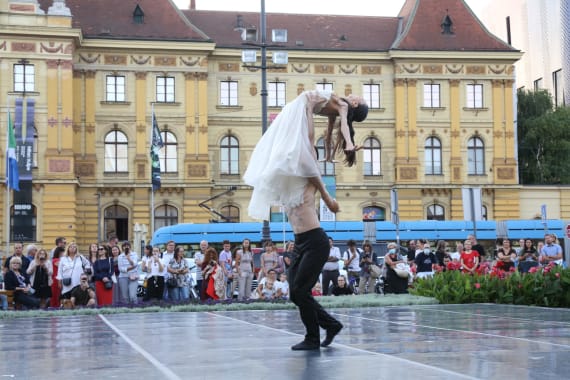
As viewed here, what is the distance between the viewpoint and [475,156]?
60.8 metres

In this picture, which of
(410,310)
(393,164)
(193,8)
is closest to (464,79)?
(393,164)

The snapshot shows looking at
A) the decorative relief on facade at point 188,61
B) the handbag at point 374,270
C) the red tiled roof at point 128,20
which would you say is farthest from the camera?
the decorative relief on facade at point 188,61

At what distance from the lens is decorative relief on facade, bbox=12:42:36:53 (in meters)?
53.1

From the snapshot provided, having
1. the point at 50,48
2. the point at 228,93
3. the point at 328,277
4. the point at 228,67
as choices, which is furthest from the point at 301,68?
the point at 328,277

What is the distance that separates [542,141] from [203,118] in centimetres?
2482

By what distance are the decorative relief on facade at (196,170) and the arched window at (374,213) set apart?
1028cm

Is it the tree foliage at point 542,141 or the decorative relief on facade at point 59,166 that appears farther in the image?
the tree foliage at point 542,141

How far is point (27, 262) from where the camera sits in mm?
20094

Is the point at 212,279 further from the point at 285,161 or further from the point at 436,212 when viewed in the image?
the point at 436,212

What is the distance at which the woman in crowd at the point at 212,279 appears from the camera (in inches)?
813

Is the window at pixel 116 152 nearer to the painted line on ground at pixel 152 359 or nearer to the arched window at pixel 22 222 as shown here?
the arched window at pixel 22 222

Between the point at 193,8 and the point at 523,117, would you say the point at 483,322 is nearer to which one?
the point at 193,8

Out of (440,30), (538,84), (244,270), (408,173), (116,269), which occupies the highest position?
(440,30)

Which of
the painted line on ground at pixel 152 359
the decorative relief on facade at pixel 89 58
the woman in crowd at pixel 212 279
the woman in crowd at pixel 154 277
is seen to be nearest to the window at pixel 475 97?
the decorative relief on facade at pixel 89 58
